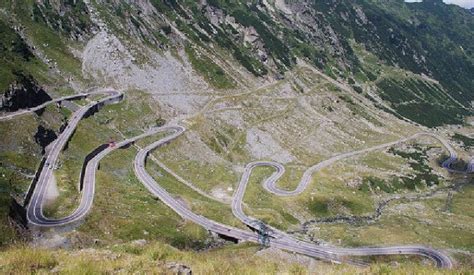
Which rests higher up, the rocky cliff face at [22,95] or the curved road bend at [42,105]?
the rocky cliff face at [22,95]

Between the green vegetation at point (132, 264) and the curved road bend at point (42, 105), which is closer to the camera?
the green vegetation at point (132, 264)

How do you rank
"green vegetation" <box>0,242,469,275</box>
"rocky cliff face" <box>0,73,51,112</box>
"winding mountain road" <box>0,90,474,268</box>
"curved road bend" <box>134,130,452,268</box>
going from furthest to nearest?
"rocky cliff face" <box>0,73,51,112</box> → "curved road bend" <box>134,130,452,268</box> → "winding mountain road" <box>0,90,474,268</box> → "green vegetation" <box>0,242,469,275</box>

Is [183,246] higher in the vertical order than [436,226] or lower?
higher

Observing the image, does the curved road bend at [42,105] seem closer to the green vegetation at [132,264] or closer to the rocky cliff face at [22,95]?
the rocky cliff face at [22,95]

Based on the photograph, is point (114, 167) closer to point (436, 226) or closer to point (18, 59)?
point (18, 59)

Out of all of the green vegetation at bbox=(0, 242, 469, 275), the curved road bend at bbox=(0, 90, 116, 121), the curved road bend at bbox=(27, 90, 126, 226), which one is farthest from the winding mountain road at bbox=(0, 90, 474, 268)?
the green vegetation at bbox=(0, 242, 469, 275)

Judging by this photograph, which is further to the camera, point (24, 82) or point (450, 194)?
point (450, 194)

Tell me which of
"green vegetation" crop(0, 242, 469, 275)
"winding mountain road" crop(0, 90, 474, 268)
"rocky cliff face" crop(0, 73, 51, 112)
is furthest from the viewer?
"rocky cliff face" crop(0, 73, 51, 112)

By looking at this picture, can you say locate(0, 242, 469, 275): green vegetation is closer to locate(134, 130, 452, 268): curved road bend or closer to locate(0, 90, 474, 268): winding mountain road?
locate(0, 90, 474, 268): winding mountain road

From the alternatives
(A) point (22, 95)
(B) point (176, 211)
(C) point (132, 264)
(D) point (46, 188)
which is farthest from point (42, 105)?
(C) point (132, 264)

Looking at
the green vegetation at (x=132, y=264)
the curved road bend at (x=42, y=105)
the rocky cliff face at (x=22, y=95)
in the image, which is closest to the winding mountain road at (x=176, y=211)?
the curved road bend at (x=42, y=105)

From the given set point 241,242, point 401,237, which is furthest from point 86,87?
point 401,237
